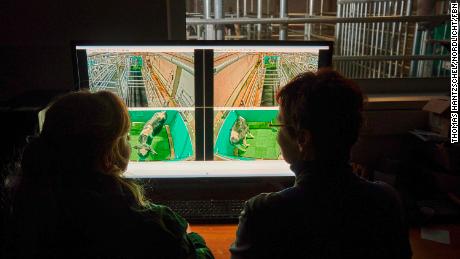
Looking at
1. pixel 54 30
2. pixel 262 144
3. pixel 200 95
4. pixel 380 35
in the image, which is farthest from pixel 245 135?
pixel 380 35

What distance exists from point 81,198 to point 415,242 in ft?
2.92

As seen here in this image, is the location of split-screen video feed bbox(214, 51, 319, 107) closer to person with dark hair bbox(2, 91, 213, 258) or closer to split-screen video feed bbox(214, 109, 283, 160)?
split-screen video feed bbox(214, 109, 283, 160)

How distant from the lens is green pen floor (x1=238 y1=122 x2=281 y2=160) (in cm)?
127

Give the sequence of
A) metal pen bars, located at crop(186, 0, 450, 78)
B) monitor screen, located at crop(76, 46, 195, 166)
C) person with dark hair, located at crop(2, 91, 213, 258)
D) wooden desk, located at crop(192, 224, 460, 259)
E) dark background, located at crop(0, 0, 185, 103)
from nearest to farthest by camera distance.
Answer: person with dark hair, located at crop(2, 91, 213, 258), wooden desk, located at crop(192, 224, 460, 259), monitor screen, located at crop(76, 46, 195, 166), dark background, located at crop(0, 0, 185, 103), metal pen bars, located at crop(186, 0, 450, 78)

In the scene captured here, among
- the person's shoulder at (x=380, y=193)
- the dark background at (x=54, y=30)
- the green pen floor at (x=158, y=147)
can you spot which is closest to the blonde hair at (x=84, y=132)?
the green pen floor at (x=158, y=147)

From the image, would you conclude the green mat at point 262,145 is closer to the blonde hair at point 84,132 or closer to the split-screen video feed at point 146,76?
the split-screen video feed at point 146,76

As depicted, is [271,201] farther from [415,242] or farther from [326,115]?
[415,242]

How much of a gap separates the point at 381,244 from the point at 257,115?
56cm

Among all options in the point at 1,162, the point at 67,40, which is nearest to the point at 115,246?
the point at 1,162

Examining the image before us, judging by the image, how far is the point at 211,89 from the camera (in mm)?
1235

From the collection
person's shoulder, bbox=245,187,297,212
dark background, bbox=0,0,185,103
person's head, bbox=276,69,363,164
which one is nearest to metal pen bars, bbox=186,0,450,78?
dark background, bbox=0,0,185,103

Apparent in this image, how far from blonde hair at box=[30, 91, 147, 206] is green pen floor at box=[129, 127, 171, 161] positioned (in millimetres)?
357

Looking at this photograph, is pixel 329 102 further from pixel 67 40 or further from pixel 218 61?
pixel 67 40

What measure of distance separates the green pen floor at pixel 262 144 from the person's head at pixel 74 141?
50cm
